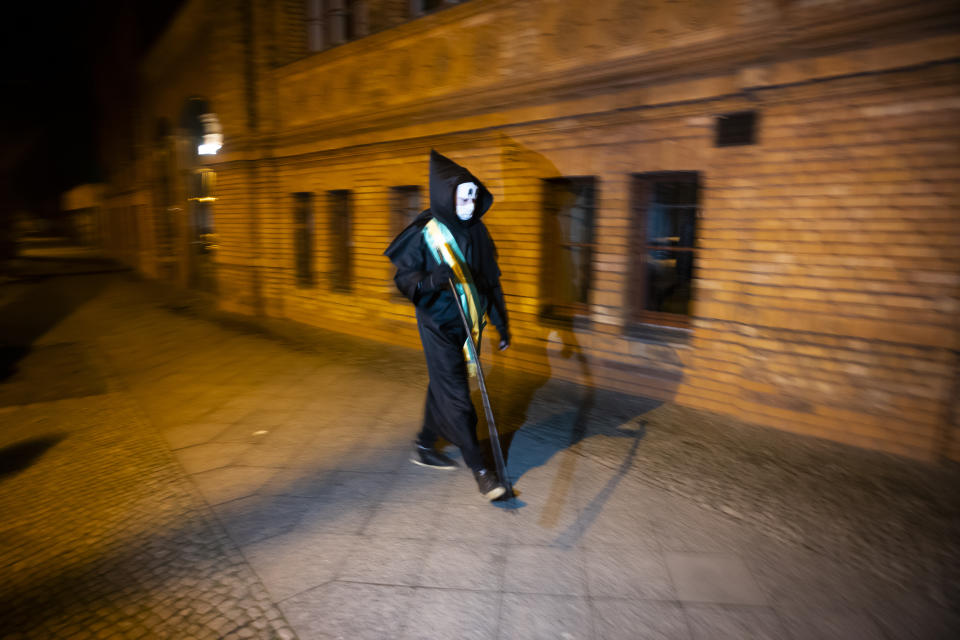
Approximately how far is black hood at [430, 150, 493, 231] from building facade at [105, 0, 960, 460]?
8.09ft

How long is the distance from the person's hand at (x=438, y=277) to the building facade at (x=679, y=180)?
9.24 feet

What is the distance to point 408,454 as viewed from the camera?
14.3ft

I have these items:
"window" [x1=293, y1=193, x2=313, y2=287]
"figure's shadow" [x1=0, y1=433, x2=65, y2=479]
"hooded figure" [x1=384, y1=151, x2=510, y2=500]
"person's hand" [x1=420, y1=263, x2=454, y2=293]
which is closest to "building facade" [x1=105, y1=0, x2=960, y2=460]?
"window" [x1=293, y1=193, x2=313, y2=287]

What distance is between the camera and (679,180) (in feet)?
17.9

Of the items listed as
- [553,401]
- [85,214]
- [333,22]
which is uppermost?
[333,22]

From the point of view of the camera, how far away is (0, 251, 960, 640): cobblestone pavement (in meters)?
2.62

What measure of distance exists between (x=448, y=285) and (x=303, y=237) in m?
7.17

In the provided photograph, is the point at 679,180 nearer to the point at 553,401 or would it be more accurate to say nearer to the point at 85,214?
the point at 553,401

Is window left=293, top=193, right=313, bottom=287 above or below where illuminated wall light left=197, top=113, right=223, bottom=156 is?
below

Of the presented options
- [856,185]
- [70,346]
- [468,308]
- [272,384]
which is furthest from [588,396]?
[70,346]

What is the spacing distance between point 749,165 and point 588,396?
99.6 inches

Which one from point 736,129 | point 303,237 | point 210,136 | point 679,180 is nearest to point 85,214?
point 210,136

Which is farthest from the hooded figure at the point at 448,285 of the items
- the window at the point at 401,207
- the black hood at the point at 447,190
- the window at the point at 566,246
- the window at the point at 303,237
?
the window at the point at 303,237

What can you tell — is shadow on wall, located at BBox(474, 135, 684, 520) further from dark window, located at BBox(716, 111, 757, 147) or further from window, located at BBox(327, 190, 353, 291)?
window, located at BBox(327, 190, 353, 291)
